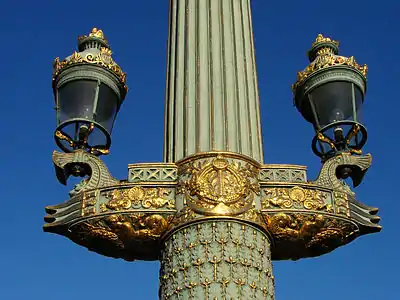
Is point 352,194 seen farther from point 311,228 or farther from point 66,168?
point 66,168

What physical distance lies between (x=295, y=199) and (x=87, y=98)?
3489 millimetres

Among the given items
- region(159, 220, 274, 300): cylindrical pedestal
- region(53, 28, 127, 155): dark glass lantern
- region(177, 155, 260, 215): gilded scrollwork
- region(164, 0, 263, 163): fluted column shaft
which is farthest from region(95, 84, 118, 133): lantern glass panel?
region(159, 220, 274, 300): cylindrical pedestal

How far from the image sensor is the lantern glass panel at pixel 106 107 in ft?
40.1

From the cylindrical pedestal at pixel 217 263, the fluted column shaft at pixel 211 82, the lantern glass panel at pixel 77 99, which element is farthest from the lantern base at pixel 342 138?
the lantern glass panel at pixel 77 99

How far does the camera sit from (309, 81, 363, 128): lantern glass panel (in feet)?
40.6

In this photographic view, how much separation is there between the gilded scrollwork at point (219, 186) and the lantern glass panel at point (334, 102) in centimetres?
195

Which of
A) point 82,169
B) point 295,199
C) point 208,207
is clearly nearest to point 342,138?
point 295,199

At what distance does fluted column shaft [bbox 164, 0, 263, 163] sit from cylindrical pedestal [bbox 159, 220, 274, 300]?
4.47 ft

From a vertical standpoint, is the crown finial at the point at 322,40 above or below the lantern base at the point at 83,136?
above

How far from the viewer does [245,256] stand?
1023cm

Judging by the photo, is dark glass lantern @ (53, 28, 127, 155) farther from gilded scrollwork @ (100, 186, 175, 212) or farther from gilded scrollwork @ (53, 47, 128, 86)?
gilded scrollwork @ (100, 186, 175, 212)

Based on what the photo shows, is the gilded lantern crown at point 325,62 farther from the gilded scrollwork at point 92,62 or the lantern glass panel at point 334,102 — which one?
the gilded scrollwork at point 92,62

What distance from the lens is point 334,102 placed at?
41.1 feet

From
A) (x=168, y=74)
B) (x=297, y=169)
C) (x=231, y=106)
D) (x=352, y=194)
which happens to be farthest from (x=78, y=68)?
(x=352, y=194)
